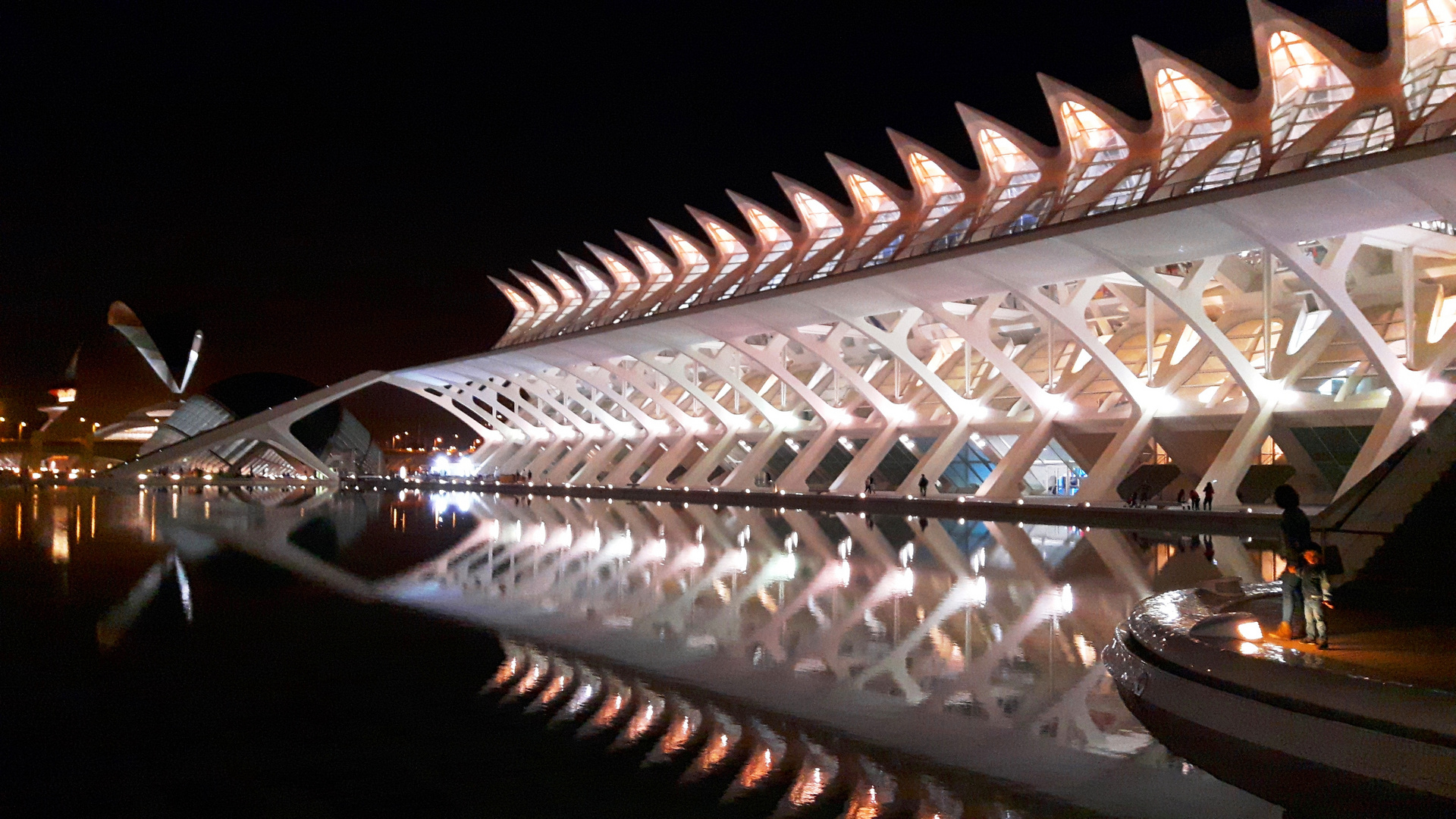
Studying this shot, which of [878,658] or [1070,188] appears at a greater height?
[1070,188]

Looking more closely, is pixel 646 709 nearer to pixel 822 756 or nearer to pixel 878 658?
pixel 822 756

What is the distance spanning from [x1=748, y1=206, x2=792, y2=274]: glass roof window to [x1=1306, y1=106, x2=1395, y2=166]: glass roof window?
18.2m

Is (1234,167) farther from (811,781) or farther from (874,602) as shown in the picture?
(811,781)

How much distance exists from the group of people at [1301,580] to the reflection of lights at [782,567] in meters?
5.95

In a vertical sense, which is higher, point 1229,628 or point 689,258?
point 689,258

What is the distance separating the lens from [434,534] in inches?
698

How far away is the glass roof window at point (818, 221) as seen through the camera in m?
33.5

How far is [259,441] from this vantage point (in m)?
52.1

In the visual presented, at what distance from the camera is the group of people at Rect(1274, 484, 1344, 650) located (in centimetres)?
553

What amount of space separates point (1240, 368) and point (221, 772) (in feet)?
68.4

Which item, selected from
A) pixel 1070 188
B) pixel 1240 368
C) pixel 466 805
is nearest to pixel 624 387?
pixel 1070 188

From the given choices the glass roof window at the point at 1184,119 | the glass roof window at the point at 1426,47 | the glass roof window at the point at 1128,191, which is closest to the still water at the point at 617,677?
the glass roof window at the point at 1426,47

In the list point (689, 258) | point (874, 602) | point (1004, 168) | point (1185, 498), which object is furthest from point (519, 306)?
point (874, 602)

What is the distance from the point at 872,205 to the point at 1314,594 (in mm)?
27182
